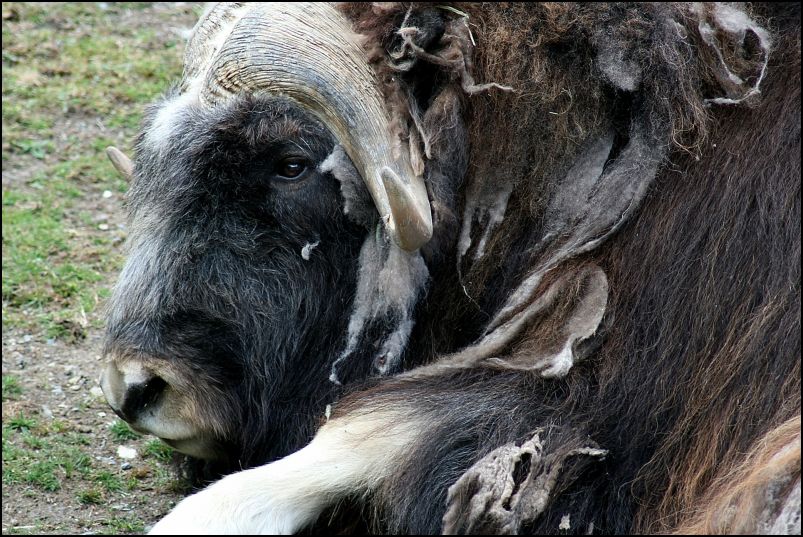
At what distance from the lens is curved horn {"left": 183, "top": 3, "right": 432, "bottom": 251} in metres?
2.54

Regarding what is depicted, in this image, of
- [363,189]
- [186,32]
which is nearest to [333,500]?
[363,189]

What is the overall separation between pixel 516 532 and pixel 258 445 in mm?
808

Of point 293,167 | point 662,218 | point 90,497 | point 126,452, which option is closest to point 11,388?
point 126,452

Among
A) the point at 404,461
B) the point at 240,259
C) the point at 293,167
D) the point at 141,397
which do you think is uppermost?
the point at 293,167

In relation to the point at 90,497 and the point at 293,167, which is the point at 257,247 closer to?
the point at 293,167

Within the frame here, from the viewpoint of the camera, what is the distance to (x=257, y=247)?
271 centimetres

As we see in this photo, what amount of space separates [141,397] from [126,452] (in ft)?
2.46

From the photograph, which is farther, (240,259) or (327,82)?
(240,259)

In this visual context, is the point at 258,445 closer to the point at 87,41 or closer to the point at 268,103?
the point at 268,103

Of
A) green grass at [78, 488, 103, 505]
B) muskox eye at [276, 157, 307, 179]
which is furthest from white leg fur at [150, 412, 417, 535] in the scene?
green grass at [78, 488, 103, 505]

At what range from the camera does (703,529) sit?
2.27m

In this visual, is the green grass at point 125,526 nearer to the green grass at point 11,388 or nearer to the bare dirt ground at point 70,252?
the bare dirt ground at point 70,252

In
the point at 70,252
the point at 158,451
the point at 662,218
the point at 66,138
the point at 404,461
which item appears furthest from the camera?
the point at 66,138

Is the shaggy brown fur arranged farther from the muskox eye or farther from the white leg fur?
the muskox eye
